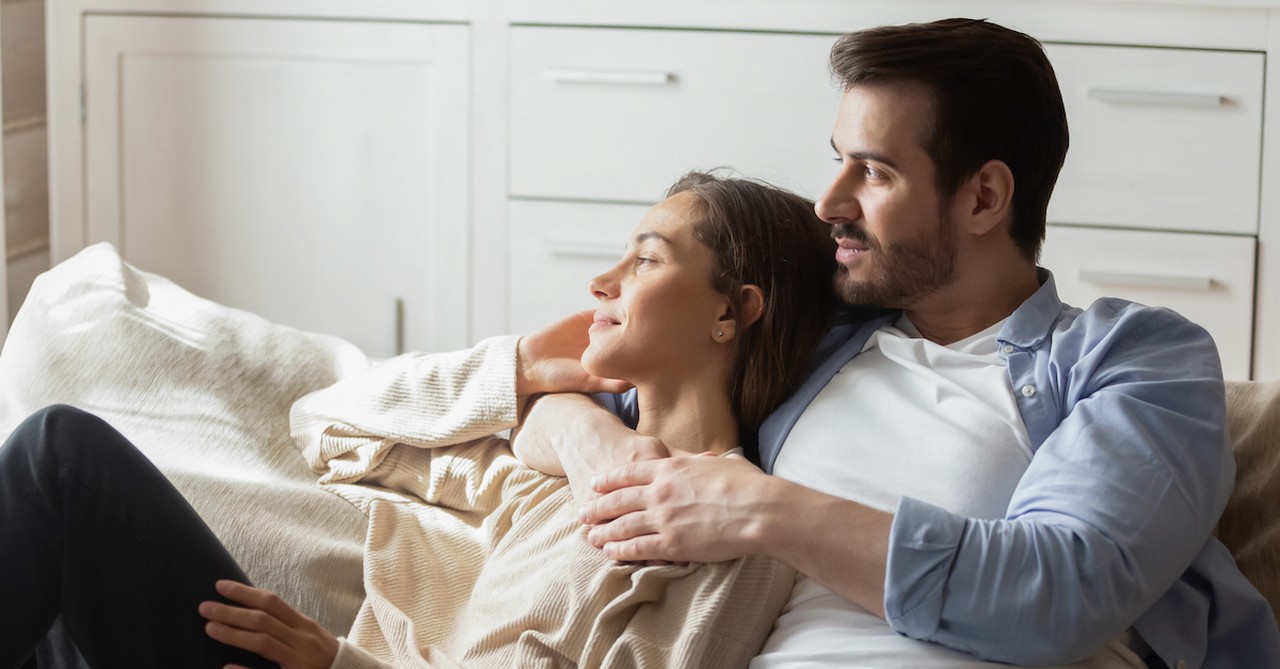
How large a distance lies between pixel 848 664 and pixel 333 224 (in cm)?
188

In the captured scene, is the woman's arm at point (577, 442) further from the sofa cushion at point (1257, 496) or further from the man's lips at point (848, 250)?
the sofa cushion at point (1257, 496)

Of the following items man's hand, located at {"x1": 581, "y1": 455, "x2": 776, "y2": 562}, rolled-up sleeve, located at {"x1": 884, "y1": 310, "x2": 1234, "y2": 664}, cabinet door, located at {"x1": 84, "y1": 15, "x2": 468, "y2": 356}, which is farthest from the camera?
cabinet door, located at {"x1": 84, "y1": 15, "x2": 468, "y2": 356}

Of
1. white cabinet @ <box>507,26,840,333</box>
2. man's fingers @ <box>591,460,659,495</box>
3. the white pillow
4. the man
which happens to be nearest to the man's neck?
the man

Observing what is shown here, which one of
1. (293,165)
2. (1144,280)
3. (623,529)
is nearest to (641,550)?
(623,529)

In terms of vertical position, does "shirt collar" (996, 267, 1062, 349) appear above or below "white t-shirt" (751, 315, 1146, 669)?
above

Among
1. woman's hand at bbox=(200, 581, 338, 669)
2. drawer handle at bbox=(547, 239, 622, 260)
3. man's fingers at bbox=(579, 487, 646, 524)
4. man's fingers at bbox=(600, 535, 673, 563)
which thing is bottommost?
woman's hand at bbox=(200, 581, 338, 669)

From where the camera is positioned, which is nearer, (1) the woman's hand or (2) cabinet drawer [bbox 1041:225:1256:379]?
(1) the woman's hand

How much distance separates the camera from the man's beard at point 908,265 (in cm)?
136

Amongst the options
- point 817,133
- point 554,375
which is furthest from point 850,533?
point 817,133

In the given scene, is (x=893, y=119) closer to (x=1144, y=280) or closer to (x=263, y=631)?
(x=263, y=631)

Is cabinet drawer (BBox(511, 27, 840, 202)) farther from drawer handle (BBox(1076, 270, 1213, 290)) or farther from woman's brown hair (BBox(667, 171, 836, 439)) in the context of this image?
woman's brown hair (BBox(667, 171, 836, 439))

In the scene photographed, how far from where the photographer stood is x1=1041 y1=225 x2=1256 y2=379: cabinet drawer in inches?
97.0

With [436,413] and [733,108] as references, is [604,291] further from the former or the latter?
[733,108]

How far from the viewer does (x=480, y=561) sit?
1470 millimetres
